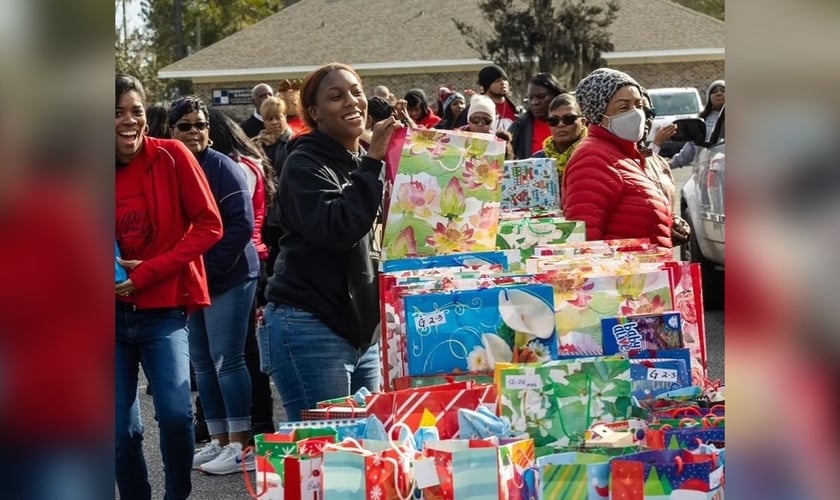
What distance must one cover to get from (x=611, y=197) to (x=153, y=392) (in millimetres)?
1923

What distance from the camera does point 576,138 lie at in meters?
7.72

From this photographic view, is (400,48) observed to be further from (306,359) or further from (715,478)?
(715,478)

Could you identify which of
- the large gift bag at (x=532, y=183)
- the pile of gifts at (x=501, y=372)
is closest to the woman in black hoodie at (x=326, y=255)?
the pile of gifts at (x=501, y=372)

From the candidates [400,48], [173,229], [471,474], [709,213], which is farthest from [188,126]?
[400,48]

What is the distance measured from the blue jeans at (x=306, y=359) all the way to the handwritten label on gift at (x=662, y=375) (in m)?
1.32

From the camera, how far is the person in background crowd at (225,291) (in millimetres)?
5977

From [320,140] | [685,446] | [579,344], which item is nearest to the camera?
[685,446]

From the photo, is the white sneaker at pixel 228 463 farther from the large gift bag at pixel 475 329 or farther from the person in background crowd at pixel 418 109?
the person in background crowd at pixel 418 109

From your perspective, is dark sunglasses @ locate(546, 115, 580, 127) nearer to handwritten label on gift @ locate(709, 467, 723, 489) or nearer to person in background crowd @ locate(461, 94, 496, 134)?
person in background crowd @ locate(461, 94, 496, 134)

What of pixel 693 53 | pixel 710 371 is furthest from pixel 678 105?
pixel 710 371
